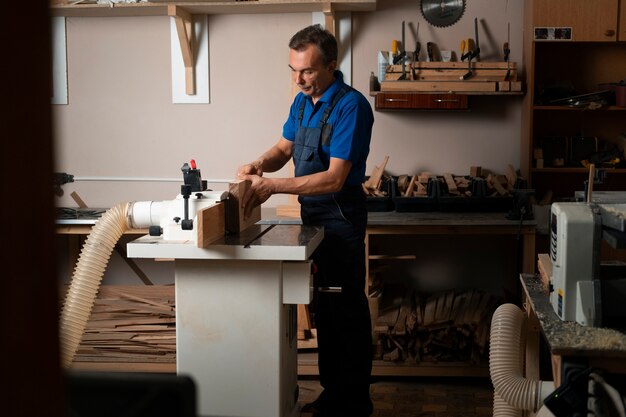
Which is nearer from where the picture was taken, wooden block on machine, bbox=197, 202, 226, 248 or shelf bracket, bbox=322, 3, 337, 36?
wooden block on machine, bbox=197, 202, 226, 248

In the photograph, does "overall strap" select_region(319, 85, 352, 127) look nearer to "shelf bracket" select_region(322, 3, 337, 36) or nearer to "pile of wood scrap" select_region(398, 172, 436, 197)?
"pile of wood scrap" select_region(398, 172, 436, 197)

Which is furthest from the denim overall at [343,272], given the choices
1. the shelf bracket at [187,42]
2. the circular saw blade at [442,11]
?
the shelf bracket at [187,42]

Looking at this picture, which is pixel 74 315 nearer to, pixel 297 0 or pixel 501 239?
pixel 297 0

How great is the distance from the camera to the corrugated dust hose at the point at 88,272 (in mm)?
2820

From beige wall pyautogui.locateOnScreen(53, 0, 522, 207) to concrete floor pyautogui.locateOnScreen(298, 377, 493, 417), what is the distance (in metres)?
1.27

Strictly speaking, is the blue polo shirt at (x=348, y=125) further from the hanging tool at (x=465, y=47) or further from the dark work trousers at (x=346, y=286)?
the hanging tool at (x=465, y=47)

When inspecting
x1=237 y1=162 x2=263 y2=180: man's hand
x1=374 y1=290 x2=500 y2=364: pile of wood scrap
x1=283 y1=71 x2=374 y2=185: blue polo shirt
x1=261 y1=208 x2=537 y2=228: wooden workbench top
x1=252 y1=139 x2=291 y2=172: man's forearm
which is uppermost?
x1=283 y1=71 x2=374 y2=185: blue polo shirt

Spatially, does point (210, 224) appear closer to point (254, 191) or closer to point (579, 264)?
point (254, 191)

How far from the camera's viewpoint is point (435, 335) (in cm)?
406

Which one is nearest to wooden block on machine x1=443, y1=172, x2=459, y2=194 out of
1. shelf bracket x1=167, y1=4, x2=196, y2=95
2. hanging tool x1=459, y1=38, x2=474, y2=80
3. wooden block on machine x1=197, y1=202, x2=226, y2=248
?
hanging tool x1=459, y1=38, x2=474, y2=80

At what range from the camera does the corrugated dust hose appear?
2.82 m

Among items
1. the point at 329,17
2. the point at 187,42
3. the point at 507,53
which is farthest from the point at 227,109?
the point at 507,53

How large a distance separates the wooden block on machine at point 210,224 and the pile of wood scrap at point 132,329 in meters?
1.23

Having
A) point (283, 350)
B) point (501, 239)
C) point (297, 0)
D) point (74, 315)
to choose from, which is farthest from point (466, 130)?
point (74, 315)
